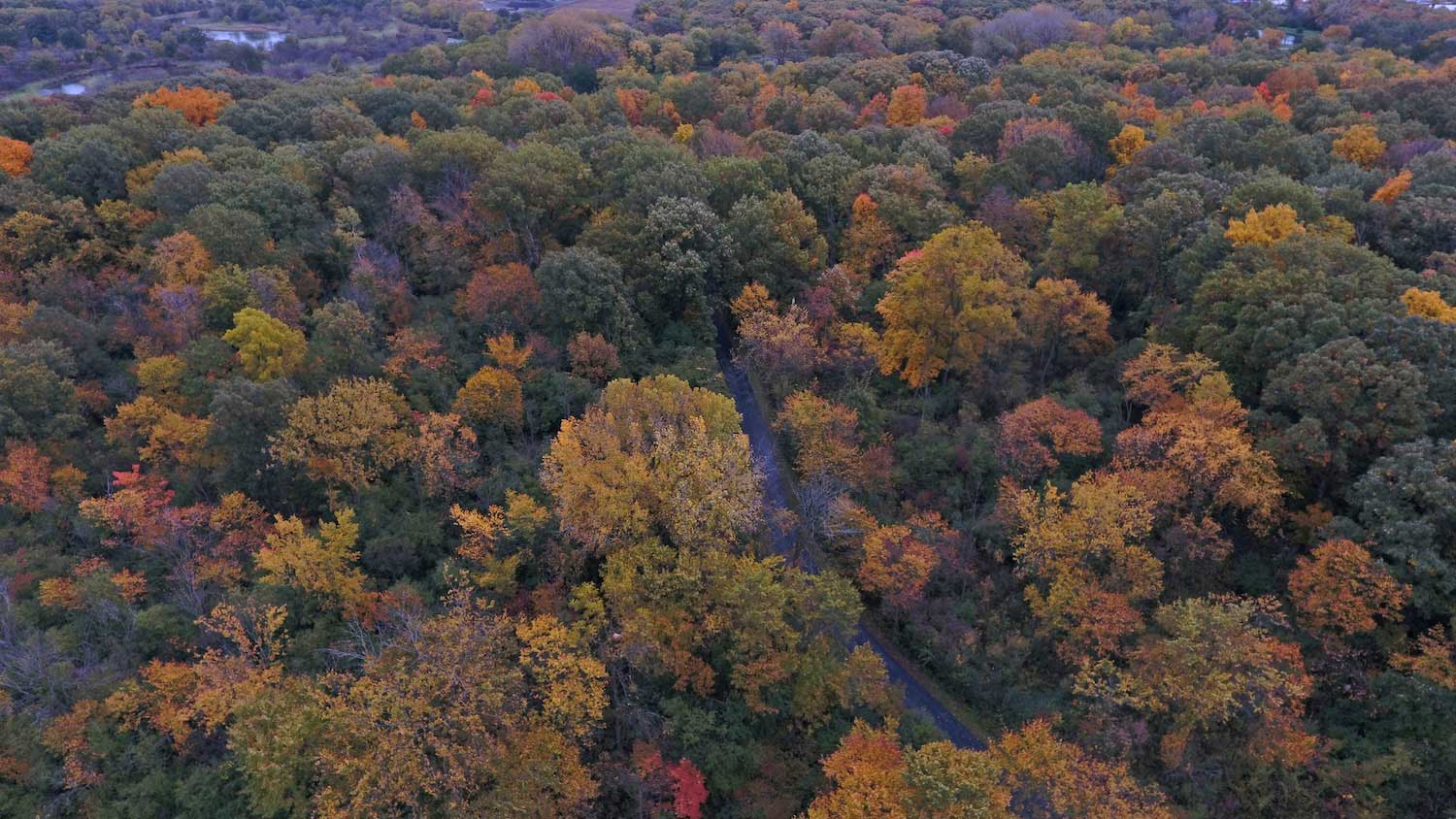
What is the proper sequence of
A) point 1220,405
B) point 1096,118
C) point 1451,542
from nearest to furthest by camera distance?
point 1451,542 → point 1220,405 → point 1096,118

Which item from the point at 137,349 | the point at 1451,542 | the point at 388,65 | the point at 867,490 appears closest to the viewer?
the point at 1451,542

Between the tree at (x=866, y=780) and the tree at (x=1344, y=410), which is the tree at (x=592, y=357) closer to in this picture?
the tree at (x=866, y=780)

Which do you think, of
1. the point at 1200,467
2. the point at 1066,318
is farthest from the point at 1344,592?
the point at 1066,318

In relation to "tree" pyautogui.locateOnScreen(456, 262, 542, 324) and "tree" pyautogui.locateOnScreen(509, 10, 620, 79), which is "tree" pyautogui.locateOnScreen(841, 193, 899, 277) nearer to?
"tree" pyautogui.locateOnScreen(456, 262, 542, 324)

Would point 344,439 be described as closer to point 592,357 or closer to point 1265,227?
point 592,357

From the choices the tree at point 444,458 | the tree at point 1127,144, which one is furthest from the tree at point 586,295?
the tree at point 1127,144

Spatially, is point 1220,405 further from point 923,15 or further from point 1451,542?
point 923,15

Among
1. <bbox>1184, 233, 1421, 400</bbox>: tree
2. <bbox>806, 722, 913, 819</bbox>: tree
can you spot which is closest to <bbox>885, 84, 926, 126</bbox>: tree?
<bbox>1184, 233, 1421, 400</bbox>: tree

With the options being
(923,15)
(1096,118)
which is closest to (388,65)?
(923,15)

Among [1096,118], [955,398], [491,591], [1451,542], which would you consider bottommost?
[491,591]
